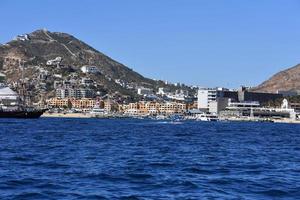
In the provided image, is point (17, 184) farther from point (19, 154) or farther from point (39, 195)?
point (19, 154)

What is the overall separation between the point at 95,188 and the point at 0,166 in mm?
8952

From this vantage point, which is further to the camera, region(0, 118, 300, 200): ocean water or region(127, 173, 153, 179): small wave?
region(127, 173, 153, 179): small wave

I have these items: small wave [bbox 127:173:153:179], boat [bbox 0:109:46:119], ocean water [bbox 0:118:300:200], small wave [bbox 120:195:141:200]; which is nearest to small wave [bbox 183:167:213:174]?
ocean water [bbox 0:118:300:200]

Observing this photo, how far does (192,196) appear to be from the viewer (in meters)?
23.7

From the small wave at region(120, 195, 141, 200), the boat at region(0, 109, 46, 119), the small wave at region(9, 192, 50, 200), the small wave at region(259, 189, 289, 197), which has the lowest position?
the small wave at region(259, 189, 289, 197)

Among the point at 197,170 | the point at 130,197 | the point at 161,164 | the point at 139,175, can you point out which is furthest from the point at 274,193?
the point at 161,164

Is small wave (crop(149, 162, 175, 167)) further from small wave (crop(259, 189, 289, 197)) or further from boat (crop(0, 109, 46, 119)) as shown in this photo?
boat (crop(0, 109, 46, 119))

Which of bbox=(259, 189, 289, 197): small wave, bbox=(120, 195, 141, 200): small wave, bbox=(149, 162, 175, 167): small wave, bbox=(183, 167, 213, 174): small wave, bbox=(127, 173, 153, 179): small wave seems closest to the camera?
bbox=(120, 195, 141, 200): small wave

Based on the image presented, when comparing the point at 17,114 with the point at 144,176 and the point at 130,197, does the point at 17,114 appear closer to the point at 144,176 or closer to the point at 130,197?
the point at 144,176

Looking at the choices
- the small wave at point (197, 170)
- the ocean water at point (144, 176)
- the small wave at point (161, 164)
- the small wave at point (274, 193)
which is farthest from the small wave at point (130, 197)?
the small wave at point (161, 164)

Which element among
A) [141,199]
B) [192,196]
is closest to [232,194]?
[192,196]

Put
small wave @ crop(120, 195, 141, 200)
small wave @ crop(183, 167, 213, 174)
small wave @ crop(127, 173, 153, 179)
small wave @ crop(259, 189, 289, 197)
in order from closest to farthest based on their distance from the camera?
small wave @ crop(120, 195, 141, 200) < small wave @ crop(259, 189, 289, 197) < small wave @ crop(127, 173, 153, 179) < small wave @ crop(183, 167, 213, 174)

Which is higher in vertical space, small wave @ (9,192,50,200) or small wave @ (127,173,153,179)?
small wave @ (127,173,153,179)

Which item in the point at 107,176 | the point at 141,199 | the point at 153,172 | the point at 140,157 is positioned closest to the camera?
the point at 141,199
